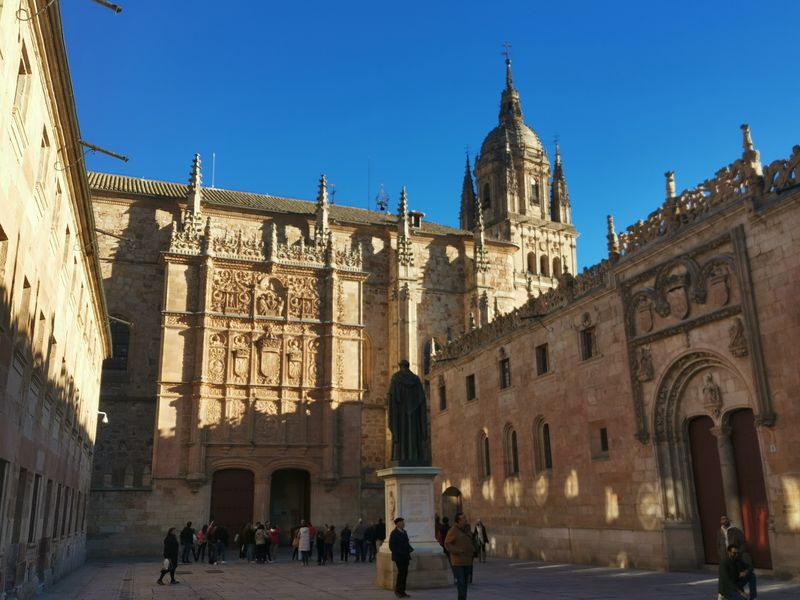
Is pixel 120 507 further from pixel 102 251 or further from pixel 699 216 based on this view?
pixel 699 216

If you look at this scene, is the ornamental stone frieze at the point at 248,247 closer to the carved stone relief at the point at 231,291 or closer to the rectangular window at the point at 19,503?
the carved stone relief at the point at 231,291

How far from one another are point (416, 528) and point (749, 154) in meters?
11.5

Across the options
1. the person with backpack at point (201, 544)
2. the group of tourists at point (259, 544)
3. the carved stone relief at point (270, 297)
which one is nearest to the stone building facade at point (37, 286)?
the group of tourists at point (259, 544)

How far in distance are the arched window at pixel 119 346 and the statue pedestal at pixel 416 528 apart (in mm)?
23833

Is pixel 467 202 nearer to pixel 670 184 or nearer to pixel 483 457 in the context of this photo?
pixel 483 457

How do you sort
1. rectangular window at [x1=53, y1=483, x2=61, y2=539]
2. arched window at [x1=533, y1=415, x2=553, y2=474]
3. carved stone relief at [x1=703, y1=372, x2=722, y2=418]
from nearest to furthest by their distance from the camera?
carved stone relief at [x1=703, y1=372, x2=722, y2=418], rectangular window at [x1=53, y1=483, x2=61, y2=539], arched window at [x1=533, y1=415, x2=553, y2=474]

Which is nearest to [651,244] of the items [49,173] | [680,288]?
[680,288]

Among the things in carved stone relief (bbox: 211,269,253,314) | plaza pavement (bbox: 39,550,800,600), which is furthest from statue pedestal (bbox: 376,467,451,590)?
carved stone relief (bbox: 211,269,253,314)

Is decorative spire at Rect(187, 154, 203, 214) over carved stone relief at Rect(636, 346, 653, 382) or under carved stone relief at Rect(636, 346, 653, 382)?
over

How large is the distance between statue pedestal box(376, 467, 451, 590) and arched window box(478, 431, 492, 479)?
12.0 m

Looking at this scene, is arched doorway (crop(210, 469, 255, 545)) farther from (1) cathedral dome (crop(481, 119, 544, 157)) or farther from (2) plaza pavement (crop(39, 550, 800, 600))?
(1) cathedral dome (crop(481, 119, 544, 157))

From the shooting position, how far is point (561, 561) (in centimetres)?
2300

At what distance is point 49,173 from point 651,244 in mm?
14817

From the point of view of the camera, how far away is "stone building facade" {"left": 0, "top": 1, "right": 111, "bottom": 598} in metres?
10.6
